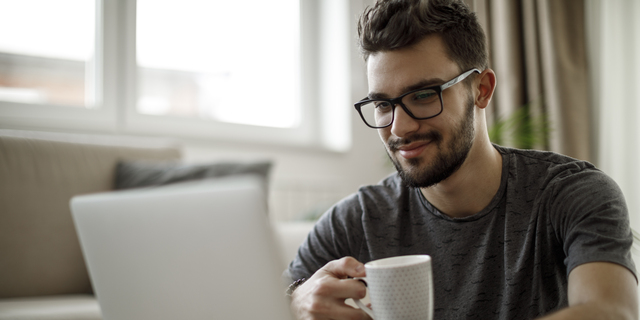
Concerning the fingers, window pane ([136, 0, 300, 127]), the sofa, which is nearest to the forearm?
the fingers

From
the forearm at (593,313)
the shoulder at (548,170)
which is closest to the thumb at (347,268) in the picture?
the forearm at (593,313)

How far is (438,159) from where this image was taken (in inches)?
43.2

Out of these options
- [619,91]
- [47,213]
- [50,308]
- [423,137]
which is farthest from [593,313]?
[619,91]

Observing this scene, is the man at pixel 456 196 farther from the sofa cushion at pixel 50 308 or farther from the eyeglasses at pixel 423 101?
the sofa cushion at pixel 50 308

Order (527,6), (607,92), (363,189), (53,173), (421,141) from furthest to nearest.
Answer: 1. (527,6)
2. (607,92)
3. (53,173)
4. (363,189)
5. (421,141)

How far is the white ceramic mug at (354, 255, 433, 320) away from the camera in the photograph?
2.11 feet

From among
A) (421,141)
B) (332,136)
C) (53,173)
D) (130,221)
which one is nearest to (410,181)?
(421,141)

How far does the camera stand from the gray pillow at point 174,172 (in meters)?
1.74

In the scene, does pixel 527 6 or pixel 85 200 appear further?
pixel 527 6

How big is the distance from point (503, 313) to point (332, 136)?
2440 millimetres

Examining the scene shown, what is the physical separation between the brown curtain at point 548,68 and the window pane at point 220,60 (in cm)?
138

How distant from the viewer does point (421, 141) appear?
1.10 meters

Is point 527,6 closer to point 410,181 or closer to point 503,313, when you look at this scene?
point 410,181

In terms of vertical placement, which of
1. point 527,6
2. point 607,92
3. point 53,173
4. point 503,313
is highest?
point 527,6
